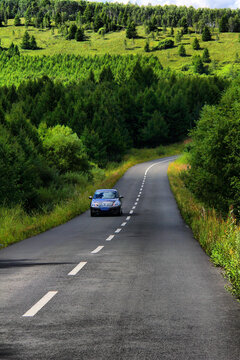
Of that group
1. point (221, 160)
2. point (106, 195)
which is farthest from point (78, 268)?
point (106, 195)

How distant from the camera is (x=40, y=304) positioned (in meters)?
6.11

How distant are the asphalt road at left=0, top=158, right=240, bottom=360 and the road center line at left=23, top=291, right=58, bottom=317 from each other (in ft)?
0.05

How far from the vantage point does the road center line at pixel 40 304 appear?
566 cm

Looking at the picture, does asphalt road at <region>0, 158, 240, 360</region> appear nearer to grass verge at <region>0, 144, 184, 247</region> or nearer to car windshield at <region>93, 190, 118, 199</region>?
grass verge at <region>0, 144, 184, 247</region>

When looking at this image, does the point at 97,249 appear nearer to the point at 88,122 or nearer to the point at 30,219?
the point at 30,219

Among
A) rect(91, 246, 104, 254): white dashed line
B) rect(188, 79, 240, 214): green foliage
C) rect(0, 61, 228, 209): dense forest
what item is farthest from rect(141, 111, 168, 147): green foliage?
rect(91, 246, 104, 254): white dashed line

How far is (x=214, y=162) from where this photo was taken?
63.6 feet

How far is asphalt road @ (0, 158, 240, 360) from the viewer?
436 cm

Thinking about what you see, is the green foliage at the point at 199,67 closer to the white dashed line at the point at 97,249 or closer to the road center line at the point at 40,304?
the white dashed line at the point at 97,249

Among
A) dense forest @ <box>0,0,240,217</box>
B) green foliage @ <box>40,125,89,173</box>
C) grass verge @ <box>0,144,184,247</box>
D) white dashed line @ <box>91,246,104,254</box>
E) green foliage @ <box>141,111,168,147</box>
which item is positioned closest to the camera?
white dashed line @ <box>91,246,104,254</box>

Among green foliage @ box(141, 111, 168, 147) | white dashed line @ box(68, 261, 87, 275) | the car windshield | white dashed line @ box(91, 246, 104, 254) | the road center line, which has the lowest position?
green foliage @ box(141, 111, 168, 147)

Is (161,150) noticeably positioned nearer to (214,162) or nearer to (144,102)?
(144,102)

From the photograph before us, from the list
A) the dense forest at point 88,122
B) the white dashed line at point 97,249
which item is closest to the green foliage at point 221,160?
the dense forest at point 88,122

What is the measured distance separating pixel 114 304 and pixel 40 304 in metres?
1.01
